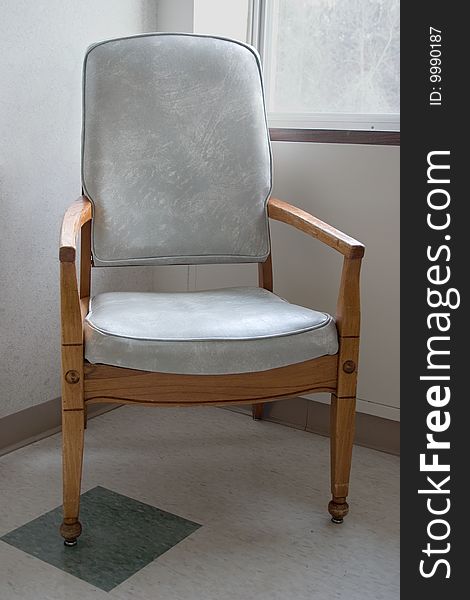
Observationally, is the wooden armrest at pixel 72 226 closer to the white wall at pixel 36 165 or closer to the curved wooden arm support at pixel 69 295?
the curved wooden arm support at pixel 69 295

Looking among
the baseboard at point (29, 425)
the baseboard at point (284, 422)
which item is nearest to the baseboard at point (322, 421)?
the baseboard at point (284, 422)

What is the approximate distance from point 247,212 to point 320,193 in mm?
249

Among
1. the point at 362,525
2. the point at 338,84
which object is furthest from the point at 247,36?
the point at 362,525

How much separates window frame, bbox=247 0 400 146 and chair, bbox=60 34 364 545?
182 mm

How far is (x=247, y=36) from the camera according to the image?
2.23m

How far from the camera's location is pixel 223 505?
5.62 ft

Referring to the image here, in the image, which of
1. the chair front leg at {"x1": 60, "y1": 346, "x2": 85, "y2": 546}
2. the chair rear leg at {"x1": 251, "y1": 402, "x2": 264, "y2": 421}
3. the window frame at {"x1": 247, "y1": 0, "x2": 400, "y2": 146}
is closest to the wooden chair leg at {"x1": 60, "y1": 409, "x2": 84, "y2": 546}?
the chair front leg at {"x1": 60, "y1": 346, "x2": 85, "y2": 546}

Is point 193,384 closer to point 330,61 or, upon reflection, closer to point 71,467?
point 71,467

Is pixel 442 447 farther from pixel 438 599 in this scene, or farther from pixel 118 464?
pixel 118 464

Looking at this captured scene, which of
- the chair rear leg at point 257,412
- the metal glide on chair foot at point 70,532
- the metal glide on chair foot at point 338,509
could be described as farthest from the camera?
the chair rear leg at point 257,412

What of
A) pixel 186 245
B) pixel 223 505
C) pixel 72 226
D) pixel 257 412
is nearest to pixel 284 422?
pixel 257 412

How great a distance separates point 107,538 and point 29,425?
20.4 inches

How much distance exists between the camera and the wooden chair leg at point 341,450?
5.24 ft

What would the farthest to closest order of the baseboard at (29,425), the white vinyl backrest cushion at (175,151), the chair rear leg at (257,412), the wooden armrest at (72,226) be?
the chair rear leg at (257,412) → the baseboard at (29,425) → the white vinyl backrest cushion at (175,151) → the wooden armrest at (72,226)
